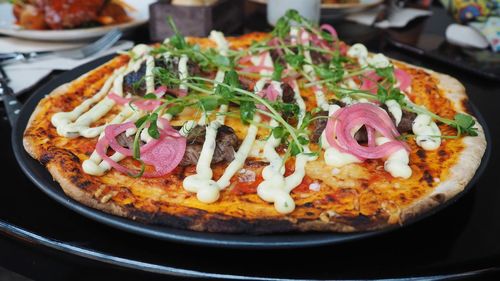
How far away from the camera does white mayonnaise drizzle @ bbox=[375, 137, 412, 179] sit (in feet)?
6.05

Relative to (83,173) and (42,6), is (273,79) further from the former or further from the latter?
(42,6)

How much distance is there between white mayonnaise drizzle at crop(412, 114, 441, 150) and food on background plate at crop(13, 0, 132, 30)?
8.22ft

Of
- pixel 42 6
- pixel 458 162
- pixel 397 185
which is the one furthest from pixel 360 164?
pixel 42 6

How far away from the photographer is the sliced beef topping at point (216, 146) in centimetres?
194

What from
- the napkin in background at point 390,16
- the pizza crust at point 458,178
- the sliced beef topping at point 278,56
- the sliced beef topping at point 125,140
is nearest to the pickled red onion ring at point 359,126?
the pizza crust at point 458,178

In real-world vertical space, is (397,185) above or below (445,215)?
above

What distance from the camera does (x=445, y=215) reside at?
185 centimetres

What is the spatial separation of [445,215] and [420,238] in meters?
0.20

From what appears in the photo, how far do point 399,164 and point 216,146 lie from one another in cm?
67

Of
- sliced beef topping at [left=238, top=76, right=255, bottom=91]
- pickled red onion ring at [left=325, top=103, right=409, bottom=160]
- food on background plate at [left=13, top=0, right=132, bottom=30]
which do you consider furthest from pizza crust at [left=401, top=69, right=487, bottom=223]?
food on background plate at [left=13, top=0, right=132, bottom=30]

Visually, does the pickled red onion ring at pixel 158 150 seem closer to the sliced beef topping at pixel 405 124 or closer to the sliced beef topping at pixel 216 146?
the sliced beef topping at pixel 216 146

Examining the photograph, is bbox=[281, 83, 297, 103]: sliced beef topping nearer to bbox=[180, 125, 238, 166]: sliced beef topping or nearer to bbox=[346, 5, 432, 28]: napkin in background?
bbox=[180, 125, 238, 166]: sliced beef topping

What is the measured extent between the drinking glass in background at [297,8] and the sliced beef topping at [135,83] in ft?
5.49

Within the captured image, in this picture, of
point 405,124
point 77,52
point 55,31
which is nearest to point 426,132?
point 405,124
